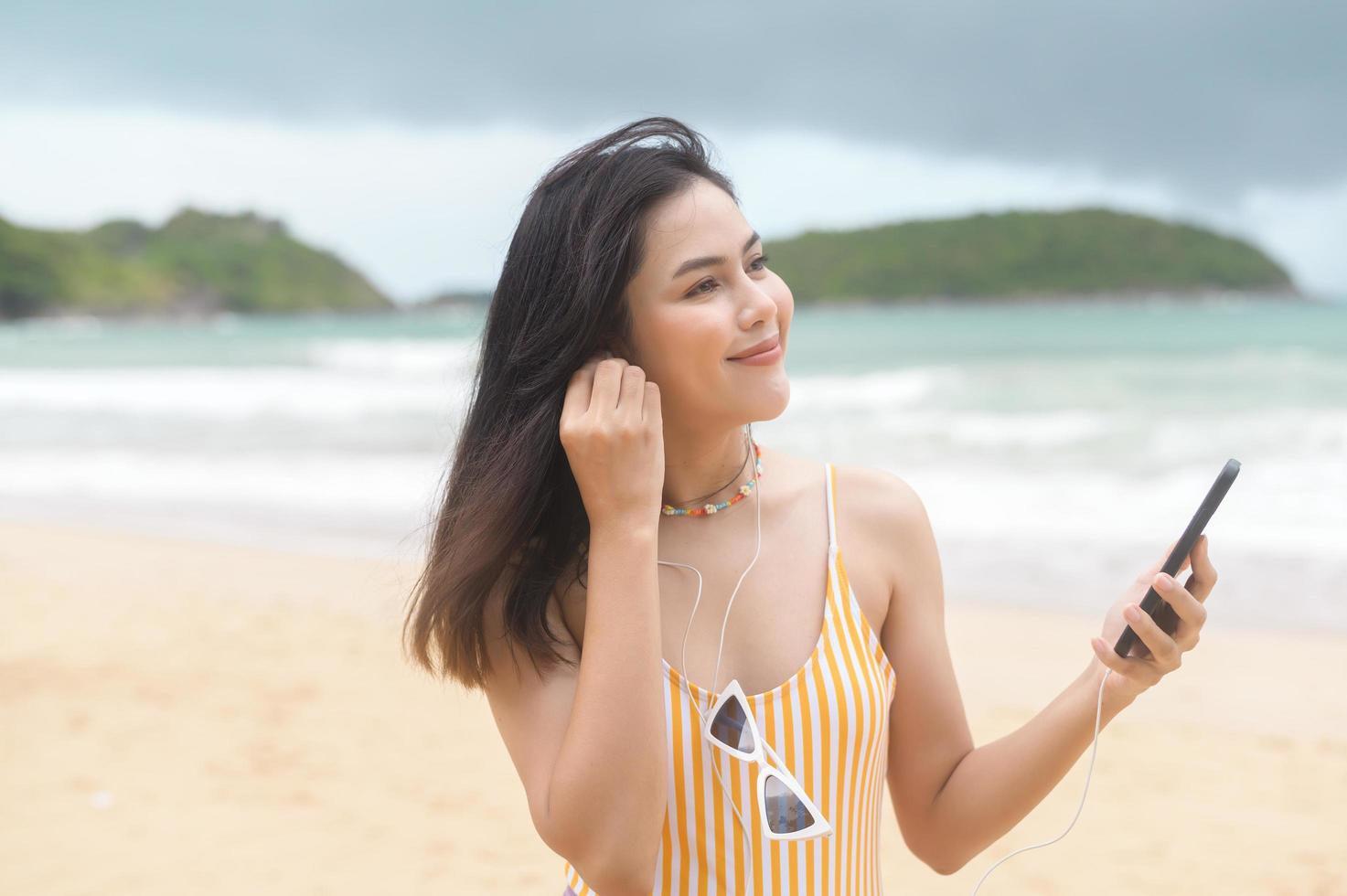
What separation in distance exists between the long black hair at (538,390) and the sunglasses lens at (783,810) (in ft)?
1.25

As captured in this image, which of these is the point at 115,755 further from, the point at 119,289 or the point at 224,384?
the point at 119,289

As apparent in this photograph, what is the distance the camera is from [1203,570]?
5.63ft

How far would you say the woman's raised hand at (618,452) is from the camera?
69.2 inches

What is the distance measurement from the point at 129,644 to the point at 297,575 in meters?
1.52

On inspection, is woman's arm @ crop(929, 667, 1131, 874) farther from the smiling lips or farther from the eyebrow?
the eyebrow

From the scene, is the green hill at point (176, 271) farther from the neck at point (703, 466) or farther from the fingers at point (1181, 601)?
the fingers at point (1181, 601)

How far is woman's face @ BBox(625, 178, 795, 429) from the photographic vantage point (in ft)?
6.18

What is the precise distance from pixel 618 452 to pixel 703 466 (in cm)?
33

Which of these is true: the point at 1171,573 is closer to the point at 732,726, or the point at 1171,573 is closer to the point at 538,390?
the point at 732,726

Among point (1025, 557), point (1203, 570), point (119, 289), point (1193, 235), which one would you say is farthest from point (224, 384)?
point (119, 289)

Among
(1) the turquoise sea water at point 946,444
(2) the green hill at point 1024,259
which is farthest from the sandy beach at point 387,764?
(2) the green hill at point 1024,259

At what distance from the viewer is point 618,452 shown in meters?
1.76

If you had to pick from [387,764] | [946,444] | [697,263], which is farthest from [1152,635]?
[946,444]

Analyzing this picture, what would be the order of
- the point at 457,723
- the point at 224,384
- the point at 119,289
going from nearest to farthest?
the point at 457,723, the point at 224,384, the point at 119,289
